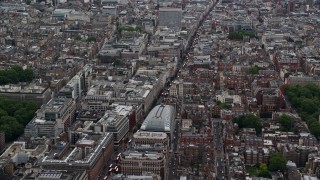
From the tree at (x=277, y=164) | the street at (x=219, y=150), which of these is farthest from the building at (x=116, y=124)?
the tree at (x=277, y=164)

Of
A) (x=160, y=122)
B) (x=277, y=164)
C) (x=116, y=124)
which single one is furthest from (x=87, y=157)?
(x=277, y=164)

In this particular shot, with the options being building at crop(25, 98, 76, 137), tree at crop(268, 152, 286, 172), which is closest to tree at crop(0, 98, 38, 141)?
building at crop(25, 98, 76, 137)

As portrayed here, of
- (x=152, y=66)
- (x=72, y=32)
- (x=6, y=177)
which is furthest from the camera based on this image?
(x=72, y=32)

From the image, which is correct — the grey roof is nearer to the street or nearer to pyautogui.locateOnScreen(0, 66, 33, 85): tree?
the street

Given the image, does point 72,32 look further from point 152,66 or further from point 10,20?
point 152,66

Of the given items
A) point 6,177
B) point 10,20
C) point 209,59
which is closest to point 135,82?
point 209,59

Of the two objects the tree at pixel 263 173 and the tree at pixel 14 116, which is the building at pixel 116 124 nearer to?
the tree at pixel 14 116

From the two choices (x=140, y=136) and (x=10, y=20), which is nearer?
(x=140, y=136)
